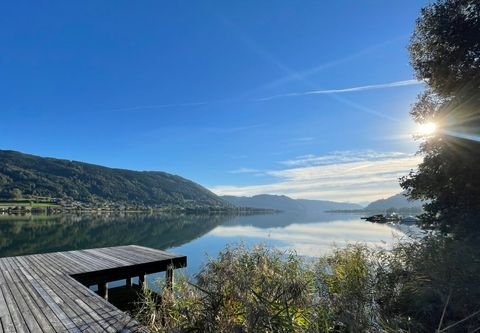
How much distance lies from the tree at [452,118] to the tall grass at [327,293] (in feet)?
5.55

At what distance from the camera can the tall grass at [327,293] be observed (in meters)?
3.71

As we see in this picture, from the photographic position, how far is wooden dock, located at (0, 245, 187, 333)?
481 cm

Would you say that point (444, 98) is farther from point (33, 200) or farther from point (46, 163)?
point (46, 163)

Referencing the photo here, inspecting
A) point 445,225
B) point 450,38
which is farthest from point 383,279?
point 450,38

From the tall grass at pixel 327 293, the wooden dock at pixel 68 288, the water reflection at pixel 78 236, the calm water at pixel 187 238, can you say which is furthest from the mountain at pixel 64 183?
the tall grass at pixel 327 293

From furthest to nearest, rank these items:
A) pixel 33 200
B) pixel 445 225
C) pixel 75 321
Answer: pixel 33 200 < pixel 445 225 < pixel 75 321

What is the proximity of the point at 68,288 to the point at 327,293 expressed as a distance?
585cm

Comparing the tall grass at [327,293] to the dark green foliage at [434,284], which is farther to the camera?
the dark green foliage at [434,284]

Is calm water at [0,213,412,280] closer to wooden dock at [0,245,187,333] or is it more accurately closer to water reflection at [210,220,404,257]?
water reflection at [210,220,404,257]

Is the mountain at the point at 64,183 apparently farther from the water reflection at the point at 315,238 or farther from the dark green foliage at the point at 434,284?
the dark green foliage at the point at 434,284

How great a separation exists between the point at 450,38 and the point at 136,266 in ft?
41.3

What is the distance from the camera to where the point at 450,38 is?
32.1 ft

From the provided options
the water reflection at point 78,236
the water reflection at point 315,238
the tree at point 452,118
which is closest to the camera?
the tree at point 452,118

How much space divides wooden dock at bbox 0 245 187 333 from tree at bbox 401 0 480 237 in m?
8.96
